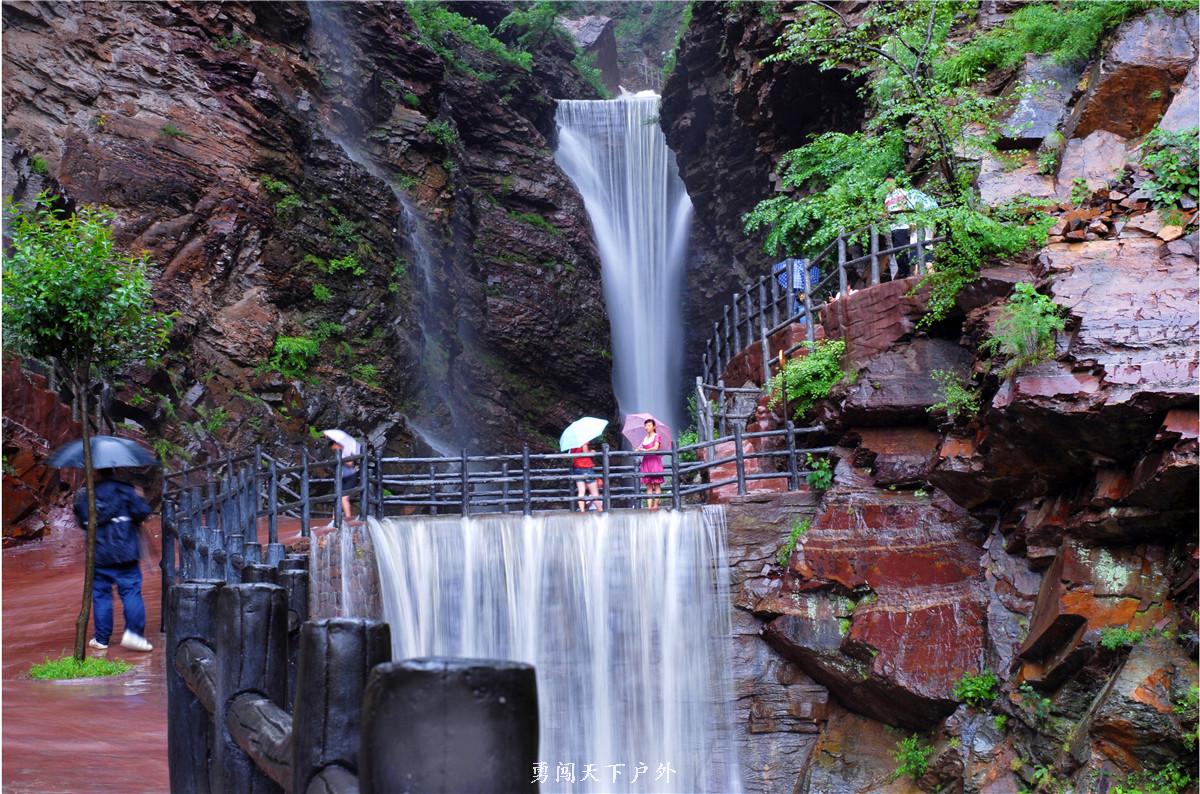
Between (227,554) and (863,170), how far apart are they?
11695 millimetres

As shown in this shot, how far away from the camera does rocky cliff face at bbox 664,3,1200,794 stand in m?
8.27

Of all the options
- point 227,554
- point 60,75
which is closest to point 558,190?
point 60,75

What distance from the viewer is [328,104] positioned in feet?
77.0

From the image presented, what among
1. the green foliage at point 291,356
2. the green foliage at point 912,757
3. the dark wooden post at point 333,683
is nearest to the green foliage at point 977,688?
the green foliage at point 912,757

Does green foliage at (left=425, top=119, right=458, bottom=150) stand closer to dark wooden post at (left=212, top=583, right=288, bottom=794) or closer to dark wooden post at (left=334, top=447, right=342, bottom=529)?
dark wooden post at (left=334, top=447, right=342, bottom=529)

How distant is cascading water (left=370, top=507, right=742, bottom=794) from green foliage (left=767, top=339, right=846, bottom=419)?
7.60 feet

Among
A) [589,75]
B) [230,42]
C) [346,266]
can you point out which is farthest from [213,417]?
[589,75]

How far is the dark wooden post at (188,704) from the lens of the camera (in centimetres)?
336

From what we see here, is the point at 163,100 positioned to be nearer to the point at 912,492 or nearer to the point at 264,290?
the point at 264,290

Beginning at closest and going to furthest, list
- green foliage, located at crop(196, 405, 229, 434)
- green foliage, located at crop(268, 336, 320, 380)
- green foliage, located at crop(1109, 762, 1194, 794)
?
1. green foliage, located at crop(1109, 762, 1194, 794)
2. green foliage, located at crop(196, 405, 229, 434)
3. green foliage, located at crop(268, 336, 320, 380)

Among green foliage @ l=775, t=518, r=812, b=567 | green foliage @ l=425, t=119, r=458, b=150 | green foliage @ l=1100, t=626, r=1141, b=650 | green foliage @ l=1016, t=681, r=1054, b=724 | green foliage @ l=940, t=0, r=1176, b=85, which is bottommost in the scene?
green foliage @ l=1016, t=681, r=1054, b=724

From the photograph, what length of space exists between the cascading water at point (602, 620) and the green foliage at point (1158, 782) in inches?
191

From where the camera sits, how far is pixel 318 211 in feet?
70.6

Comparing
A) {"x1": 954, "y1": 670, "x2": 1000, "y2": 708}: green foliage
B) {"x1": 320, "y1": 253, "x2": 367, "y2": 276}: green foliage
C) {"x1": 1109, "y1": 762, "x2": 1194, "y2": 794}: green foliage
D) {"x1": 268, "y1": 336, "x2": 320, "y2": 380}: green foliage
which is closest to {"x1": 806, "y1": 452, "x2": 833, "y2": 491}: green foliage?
{"x1": 954, "y1": 670, "x2": 1000, "y2": 708}: green foliage
